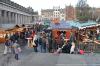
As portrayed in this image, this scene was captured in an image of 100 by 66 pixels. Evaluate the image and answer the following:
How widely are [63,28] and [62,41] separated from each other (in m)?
1.54

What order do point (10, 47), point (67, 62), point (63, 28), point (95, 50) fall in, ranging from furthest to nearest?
point (63, 28) < point (10, 47) < point (95, 50) < point (67, 62)

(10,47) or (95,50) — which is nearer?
(95,50)

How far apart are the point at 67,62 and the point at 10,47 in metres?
10.4

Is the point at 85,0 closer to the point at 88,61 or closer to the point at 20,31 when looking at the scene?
the point at 20,31

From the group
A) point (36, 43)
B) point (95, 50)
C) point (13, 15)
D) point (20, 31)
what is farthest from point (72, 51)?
point (13, 15)

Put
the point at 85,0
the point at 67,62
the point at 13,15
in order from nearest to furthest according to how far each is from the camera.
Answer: the point at 67,62
the point at 13,15
the point at 85,0

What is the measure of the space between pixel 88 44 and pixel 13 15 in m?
76.6

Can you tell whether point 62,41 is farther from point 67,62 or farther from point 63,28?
point 67,62

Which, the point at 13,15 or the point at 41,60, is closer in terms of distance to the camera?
the point at 41,60

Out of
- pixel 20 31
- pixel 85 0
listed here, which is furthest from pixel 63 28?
pixel 85 0

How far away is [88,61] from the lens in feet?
59.4

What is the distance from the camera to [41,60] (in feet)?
61.7

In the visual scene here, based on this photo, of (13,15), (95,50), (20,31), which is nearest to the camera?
(95,50)

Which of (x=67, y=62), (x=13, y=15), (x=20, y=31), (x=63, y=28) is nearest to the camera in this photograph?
(x=67, y=62)
